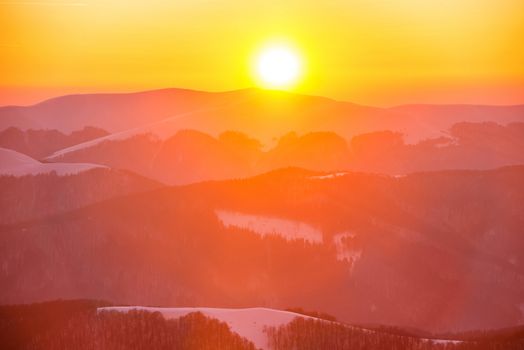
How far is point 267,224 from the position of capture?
196 m

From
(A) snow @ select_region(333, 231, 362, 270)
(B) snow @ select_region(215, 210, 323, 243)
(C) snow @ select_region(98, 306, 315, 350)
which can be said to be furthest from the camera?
(B) snow @ select_region(215, 210, 323, 243)

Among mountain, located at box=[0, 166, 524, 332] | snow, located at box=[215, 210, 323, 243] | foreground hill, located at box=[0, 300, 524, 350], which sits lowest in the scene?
foreground hill, located at box=[0, 300, 524, 350]

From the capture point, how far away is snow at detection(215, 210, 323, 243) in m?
194

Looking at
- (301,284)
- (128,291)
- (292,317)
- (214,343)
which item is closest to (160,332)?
(214,343)

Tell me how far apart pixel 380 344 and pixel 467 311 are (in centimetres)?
8209

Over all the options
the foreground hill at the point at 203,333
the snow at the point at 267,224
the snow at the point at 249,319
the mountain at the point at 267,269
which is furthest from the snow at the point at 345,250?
the snow at the point at 249,319

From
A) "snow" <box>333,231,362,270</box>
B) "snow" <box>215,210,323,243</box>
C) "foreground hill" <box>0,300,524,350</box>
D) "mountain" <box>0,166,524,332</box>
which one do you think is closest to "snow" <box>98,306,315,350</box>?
"foreground hill" <box>0,300,524,350</box>

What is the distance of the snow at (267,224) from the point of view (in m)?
194

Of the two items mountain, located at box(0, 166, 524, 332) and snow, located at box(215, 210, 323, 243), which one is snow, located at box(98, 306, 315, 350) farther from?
snow, located at box(215, 210, 323, 243)

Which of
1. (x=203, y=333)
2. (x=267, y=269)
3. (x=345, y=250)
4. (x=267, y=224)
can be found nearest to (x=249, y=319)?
(x=203, y=333)

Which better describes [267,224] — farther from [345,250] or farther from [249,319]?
[249,319]

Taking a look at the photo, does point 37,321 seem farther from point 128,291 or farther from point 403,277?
point 403,277

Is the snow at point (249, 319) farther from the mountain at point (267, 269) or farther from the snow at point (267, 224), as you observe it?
the snow at point (267, 224)

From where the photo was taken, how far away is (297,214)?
197625 millimetres
